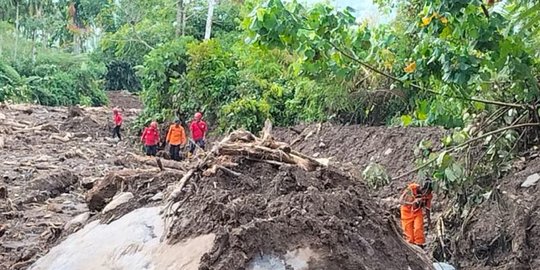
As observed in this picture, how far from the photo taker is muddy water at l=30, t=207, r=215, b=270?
4.41 metres

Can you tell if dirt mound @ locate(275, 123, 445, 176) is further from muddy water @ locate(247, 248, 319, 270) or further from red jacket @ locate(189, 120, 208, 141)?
muddy water @ locate(247, 248, 319, 270)

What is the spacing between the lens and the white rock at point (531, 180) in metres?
7.79

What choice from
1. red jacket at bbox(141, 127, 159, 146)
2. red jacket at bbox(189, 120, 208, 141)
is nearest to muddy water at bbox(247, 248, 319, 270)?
red jacket at bbox(189, 120, 208, 141)

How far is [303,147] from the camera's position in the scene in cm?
1470

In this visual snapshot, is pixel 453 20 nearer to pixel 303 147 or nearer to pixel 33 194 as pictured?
pixel 33 194

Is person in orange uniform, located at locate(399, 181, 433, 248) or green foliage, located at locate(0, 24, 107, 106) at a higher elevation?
person in orange uniform, located at locate(399, 181, 433, 248)

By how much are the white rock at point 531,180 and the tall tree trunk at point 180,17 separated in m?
21.5

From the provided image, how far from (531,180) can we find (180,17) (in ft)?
72.5

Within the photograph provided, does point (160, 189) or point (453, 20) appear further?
point (160, 189)

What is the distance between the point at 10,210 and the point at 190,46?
1091 centimetres

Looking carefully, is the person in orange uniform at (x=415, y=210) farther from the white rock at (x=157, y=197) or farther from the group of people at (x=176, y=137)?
the group of people at (x=176, y=137)

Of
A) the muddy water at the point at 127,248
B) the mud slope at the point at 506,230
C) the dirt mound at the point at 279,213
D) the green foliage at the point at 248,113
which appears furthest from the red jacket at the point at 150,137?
the dirt mound at the point at 279,213

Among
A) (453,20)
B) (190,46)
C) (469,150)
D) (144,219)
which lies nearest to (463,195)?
(469,150)

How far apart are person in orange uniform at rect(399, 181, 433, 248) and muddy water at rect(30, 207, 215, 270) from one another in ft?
10.7
